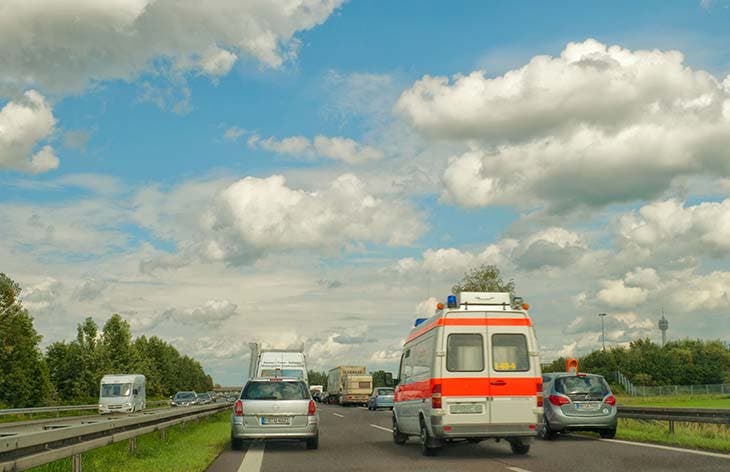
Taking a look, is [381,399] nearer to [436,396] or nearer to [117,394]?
[117,394]

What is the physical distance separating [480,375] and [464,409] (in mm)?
692

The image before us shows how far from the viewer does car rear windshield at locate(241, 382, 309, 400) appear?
18062 millimetres

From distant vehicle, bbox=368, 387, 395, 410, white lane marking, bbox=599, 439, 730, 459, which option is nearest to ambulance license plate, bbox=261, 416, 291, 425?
white lane marking, bbox=599, 439, 730, 459

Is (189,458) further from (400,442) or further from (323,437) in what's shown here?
(323,437)

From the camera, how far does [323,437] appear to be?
2292cm

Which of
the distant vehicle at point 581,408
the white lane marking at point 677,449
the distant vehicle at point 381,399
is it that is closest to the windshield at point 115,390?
the distant vehicle at point 381,399

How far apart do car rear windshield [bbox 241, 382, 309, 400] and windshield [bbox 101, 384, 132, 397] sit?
35199 millimetres

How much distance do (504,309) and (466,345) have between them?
43.6 inches

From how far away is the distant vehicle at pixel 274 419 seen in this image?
57.9 feet

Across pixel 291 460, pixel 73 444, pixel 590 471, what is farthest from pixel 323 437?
pixel 73 444

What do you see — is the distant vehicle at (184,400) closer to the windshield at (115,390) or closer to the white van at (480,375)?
the windshield at (115,390)

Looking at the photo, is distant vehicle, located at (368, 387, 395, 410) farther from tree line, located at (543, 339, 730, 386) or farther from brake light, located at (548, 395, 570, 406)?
tree line, located at (543, 339, 730, 386)

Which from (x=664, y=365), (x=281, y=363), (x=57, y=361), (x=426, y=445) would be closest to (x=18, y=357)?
(x=57, y=361)

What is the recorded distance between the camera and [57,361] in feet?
351
